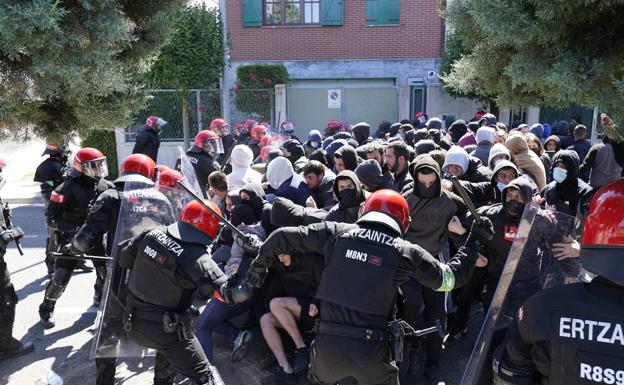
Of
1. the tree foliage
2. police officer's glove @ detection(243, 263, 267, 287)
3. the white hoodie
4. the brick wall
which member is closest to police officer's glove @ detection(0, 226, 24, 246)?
the white hoodie

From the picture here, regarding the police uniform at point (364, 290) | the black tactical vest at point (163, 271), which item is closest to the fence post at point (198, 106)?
the black tactical vest at point (163, 271)

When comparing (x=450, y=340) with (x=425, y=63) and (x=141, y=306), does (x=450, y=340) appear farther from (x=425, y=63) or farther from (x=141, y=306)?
(x=425, y=63)

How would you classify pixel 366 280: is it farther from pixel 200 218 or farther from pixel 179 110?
pixel 179 110

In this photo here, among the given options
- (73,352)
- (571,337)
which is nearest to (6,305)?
(73,352)

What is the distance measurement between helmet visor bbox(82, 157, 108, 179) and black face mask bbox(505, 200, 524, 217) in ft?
13.3

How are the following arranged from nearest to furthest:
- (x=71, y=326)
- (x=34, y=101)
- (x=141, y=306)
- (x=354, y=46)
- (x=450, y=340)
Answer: (x=34, y=101) → (x=141, y=306) → (x=450, y=340) → (x=71, y=326) → (x=354, y=46)

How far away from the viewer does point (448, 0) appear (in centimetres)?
265

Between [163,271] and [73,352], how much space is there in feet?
7.42

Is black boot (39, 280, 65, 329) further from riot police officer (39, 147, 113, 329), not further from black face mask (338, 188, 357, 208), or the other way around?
black face mask (338, 188, 357, 208)

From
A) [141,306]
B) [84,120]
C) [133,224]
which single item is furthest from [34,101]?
[141,306]

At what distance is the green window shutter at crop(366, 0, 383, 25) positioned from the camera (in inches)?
645

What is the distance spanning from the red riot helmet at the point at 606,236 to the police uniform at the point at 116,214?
10.5 ft

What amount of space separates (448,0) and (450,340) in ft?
11.7

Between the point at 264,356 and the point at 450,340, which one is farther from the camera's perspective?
the point at 450,340
